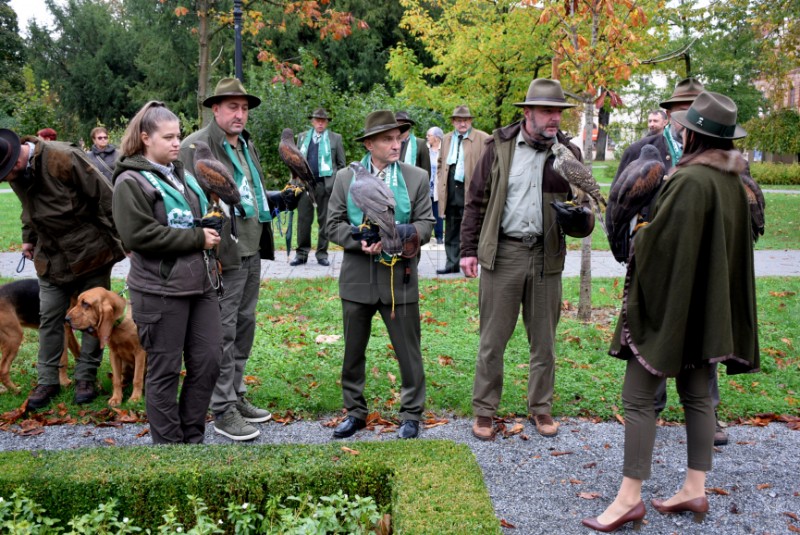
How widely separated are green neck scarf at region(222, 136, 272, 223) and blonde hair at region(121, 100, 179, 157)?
0.84 m

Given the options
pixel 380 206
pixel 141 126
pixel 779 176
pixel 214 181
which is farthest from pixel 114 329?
pixel 779 176

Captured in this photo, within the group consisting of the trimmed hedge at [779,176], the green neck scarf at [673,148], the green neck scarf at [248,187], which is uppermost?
the trimmed hedge at [779,176]

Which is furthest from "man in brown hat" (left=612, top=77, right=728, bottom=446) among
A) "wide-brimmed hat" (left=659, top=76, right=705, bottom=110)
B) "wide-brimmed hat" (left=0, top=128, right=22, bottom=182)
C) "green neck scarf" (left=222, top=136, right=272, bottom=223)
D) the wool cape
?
"wide-brimmed hat" (left=0, top=128, right=22, bottom=182)

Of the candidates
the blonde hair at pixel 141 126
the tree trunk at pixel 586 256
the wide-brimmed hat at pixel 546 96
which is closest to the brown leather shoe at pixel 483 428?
the wide-brimmed hat at pixel 546 96

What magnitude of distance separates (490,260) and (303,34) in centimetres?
2633

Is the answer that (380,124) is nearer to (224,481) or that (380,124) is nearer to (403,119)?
(224,481)

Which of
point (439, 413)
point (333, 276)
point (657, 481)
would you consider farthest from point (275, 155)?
point (657, 481)

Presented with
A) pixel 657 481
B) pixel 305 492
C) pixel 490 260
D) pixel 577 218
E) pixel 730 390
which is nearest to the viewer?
pixel 305 492

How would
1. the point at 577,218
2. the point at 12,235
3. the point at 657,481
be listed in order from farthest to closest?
the point at 12,235 < the point at 577,218 < the point at 657,481

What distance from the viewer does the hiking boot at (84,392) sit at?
5.88 meters

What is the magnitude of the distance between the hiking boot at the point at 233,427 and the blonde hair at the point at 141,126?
2.04 m

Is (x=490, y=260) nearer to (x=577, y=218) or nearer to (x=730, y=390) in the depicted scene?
(x=577, y=218)

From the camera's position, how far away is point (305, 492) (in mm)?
3635

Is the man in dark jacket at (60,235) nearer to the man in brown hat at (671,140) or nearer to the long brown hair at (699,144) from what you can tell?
the man in brown hat at (671,140)
